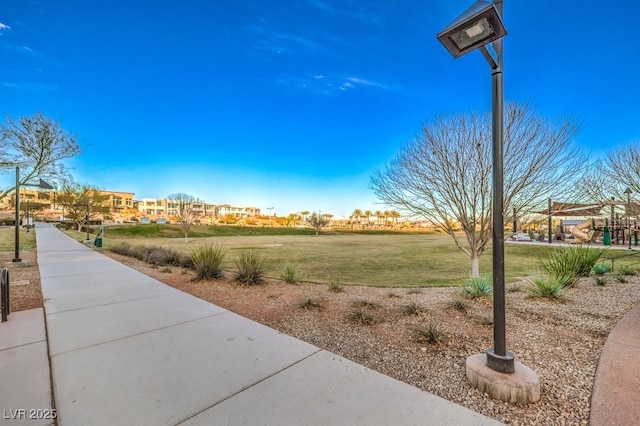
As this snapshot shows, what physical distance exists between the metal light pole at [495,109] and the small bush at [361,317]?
1.84 meters

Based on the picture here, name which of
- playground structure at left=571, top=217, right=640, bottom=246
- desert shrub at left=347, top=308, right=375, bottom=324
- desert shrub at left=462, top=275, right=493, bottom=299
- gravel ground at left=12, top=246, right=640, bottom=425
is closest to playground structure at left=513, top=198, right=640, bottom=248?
playground structure at left=571, top=217, right=640, bottom=246

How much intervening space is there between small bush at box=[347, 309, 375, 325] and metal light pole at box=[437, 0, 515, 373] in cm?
184

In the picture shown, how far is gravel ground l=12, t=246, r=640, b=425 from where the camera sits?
2492 mm

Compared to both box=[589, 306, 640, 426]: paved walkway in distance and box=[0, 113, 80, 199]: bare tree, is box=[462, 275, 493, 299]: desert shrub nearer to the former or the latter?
box=[589, 306, 640, 426]: paved walkway in distance

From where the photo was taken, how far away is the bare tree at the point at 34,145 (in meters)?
10.1

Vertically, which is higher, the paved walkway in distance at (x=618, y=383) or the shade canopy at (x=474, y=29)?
the shade canopy at (x=474, y=29)

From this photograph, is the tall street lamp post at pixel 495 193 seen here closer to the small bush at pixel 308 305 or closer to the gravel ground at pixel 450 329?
the gravel ground at pixel 450 329

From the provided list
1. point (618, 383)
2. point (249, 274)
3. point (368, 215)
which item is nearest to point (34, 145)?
point (249, 274)

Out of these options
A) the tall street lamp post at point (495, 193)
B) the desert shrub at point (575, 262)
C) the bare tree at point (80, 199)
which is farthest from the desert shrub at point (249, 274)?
the bare tree at point (80, 199)

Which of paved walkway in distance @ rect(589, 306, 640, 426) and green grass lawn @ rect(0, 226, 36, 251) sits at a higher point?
paved walkway in distance @ rect(589, 306, 640, 426)

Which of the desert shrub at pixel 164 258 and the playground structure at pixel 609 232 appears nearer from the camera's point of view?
the desert shrub at pixel 164 258

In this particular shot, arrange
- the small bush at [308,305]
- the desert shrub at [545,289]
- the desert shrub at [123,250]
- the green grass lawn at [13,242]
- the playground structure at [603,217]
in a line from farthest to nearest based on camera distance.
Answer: the green grass lawn at [13,242], the desert shrub at [123,250], the playground structure at [603,217], the desert shrub at [545,289], the small bush at [308,305]

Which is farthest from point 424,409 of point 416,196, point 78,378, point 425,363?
point 416,196

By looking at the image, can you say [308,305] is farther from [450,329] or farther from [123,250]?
[123,250]
